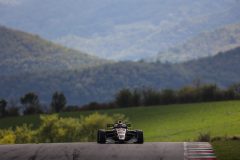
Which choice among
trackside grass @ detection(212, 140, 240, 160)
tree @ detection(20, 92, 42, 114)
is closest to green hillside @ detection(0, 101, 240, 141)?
tree @ detection(20, 92, 42, 114)

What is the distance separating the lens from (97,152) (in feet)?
129

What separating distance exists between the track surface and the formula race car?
2.61 m

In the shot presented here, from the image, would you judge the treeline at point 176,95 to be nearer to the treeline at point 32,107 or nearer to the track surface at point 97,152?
the treeline at point 32,107

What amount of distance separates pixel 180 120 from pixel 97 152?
7199 centimetres

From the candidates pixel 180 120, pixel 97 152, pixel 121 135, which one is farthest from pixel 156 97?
pixel 97 152

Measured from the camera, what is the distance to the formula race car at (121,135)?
47594mm

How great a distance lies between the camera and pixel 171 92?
135m

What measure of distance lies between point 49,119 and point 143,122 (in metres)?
16.3

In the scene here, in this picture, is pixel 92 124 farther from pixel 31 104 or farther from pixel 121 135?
pixel 121 135

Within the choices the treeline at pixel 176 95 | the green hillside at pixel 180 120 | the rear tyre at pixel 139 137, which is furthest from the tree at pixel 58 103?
the rear tyre at pixel 139 137

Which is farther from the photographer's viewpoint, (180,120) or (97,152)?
(180,120)

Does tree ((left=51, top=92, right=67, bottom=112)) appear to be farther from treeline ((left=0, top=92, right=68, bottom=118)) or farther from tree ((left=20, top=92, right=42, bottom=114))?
tree ((left=20, top=92, right=42, bottom=114))

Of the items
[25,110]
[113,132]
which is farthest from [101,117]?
[113,132]

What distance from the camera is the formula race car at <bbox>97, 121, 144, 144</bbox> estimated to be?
47.6m
